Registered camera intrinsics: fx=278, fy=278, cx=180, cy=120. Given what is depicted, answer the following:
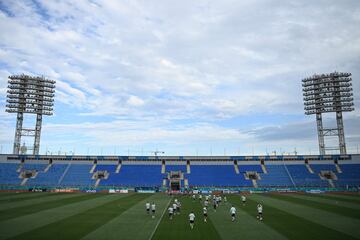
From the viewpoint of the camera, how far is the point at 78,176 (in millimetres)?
73812

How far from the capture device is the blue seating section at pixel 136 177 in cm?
7106

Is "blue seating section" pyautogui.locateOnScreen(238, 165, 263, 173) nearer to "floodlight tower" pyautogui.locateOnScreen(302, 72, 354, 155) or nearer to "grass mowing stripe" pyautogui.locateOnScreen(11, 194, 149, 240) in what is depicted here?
"floodlight tower" pyautogui.locateOnScreen(302, 72, 354, 155)

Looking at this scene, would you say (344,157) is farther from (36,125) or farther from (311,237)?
(36,125)

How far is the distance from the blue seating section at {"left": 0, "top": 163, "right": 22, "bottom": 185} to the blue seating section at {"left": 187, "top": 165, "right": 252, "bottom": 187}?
4375cm

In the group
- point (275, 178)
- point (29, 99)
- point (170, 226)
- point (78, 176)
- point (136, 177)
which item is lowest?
→ point (170, 226)

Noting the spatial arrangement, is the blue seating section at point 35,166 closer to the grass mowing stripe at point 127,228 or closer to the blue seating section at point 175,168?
the blue seating section at point 175,168

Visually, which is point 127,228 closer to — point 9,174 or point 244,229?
point 244,229

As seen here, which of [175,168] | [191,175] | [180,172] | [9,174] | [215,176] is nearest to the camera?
[9,174]

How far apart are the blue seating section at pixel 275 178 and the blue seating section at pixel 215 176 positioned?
4230 mm

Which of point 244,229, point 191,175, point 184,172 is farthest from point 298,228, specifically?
point 184,172

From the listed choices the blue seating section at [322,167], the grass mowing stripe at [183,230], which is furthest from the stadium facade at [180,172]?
the grass mowing stripe at [183,230]

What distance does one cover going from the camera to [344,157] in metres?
80.4

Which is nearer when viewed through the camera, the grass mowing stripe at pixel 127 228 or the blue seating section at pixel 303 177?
the grass mowing stripe at pixel 127 228

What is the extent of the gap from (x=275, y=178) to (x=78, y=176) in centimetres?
5251
